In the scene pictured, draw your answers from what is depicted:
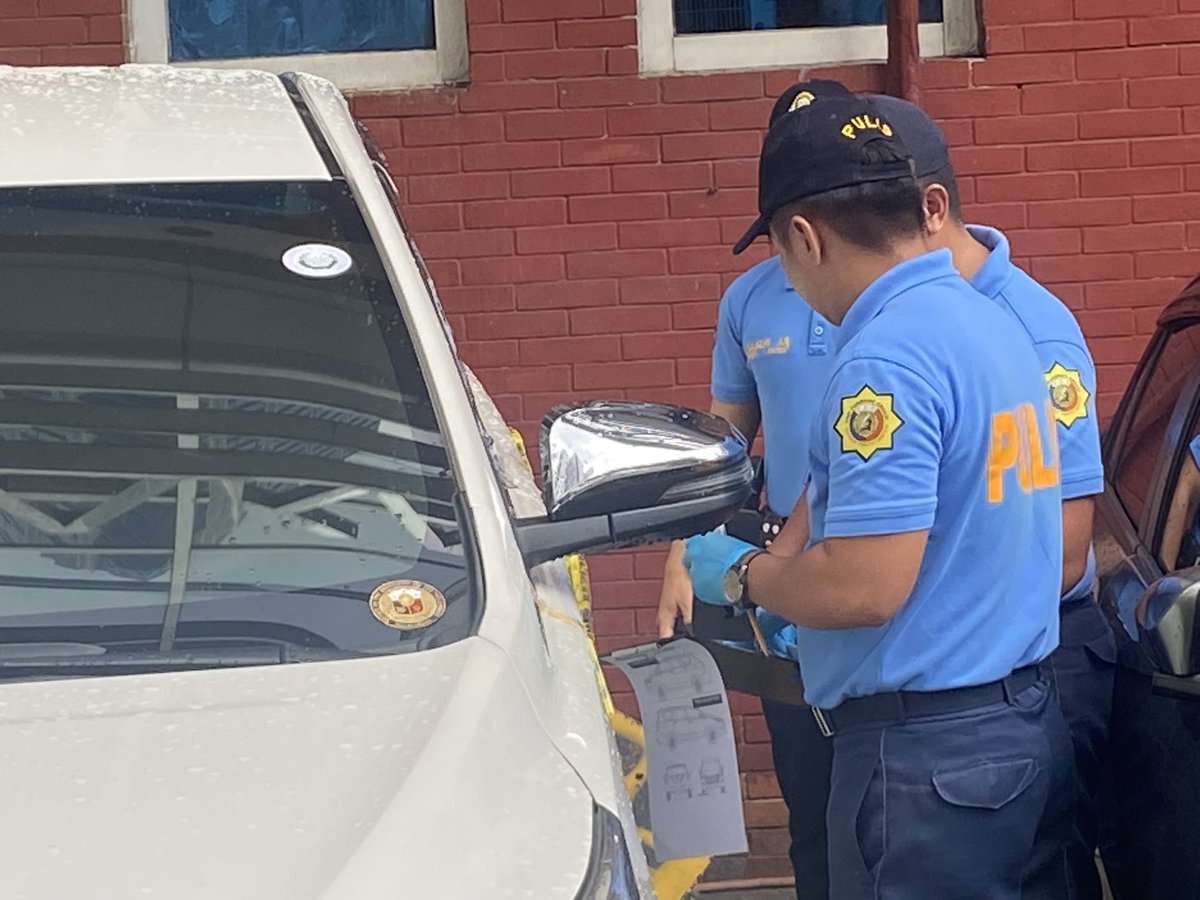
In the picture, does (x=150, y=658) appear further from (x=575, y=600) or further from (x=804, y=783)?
(x=804, y=783)

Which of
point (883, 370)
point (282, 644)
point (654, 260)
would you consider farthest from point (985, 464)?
point (654, 260)

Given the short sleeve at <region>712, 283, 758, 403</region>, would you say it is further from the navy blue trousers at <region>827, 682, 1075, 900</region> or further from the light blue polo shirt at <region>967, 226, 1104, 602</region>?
the navy blue trousers at <region>827, 682, 1075, 900</region>

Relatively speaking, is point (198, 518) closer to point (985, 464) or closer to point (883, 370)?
point (883, 370)

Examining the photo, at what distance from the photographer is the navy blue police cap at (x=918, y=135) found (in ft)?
7.94

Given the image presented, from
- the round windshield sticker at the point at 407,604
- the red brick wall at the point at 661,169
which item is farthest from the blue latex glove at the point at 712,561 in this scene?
the red brick wall at the point at 661,169

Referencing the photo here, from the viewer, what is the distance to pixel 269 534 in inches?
73.3

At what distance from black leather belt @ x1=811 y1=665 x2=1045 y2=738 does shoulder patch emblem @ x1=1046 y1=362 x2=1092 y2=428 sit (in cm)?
47

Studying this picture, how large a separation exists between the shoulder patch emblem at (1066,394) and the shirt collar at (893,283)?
43 cm

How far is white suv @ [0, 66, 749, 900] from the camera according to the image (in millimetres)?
1397

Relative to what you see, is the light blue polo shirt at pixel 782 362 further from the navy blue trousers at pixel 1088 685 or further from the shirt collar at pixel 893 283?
the shirt collar at pixel 893 283

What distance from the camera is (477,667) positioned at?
168cm

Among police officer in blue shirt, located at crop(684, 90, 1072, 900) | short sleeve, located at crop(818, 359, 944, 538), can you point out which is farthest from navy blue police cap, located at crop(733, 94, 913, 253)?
short sleeve, located at crop(818, 359, 944, 538)

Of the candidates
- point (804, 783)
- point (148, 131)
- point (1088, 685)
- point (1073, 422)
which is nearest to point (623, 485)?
point (148, 131)

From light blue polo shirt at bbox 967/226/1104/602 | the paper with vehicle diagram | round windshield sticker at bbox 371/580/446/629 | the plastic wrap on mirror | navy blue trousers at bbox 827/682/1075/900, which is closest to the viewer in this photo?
round windshield sticker at bbox 371/580/446/629
